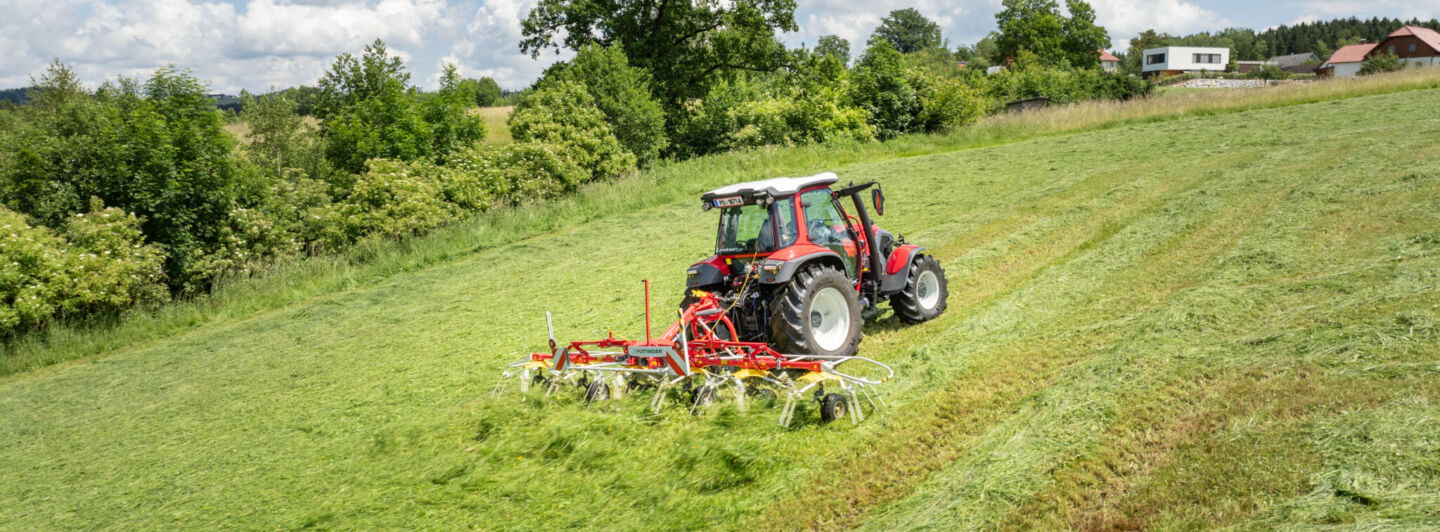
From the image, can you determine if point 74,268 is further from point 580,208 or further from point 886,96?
point 886,96

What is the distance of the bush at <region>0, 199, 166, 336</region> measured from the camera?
14.3 meters

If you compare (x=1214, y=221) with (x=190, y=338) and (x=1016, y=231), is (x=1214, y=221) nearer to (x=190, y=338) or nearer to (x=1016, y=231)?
(x=1016, y=231)

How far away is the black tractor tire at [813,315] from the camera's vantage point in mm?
7007

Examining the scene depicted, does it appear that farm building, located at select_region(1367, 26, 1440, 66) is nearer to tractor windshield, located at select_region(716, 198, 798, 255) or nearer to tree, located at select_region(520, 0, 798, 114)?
tree, located at select_region(520, 0, 798, 114)

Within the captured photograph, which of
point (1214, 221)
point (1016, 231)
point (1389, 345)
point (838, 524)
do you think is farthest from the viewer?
point (1016, 231)

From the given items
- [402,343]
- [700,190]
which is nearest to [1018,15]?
[700,190]

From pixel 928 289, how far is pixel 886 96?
22.1 m

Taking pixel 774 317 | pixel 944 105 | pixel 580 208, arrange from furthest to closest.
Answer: pixel 944 105 → pixel 580 208 → pixel 774 317

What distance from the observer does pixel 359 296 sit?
15609 mm

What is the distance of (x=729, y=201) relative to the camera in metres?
7.91

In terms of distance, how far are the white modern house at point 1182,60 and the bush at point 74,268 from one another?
313 feet

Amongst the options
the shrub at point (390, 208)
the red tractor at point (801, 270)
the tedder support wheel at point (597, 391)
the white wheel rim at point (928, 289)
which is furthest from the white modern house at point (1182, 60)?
the tedder support wheel at point (597, 391)

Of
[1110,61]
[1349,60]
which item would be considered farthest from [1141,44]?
[1349,60]

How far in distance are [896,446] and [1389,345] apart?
10.8ft
